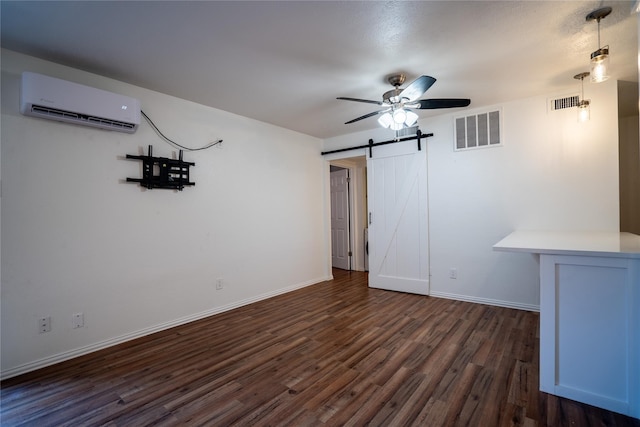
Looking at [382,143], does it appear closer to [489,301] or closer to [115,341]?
[489,301]

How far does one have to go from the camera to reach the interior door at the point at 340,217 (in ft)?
19.5

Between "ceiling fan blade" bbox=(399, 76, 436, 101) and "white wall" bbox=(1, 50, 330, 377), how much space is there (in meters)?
2.27

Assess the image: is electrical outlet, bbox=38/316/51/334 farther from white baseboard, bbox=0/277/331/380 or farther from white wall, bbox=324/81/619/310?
white wall, bbox=324/81/619/310

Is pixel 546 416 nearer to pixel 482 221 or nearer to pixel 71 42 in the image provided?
pixel 482 221

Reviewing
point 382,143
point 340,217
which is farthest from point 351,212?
point 382,143

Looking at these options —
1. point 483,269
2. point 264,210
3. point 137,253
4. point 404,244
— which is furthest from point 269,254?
point 483,269

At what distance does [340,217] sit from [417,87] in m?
3.87

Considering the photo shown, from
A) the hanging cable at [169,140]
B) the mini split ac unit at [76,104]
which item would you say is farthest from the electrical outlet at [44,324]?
the hanging cable at [169,140]

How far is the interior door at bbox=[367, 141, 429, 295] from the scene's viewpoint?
4.12m

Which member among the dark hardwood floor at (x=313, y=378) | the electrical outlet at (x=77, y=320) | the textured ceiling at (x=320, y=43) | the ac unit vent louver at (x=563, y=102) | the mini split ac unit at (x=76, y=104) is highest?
the textured ceiling at (x=320, y=43)

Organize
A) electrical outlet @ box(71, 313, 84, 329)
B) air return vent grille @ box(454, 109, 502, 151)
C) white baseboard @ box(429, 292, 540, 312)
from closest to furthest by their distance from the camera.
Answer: electrical outlet @ box(71, 313, 84, 329) < white baseboard @ box(429, 292, 540, 312) < air return vent grille @ box(454, 109, 502, 151)

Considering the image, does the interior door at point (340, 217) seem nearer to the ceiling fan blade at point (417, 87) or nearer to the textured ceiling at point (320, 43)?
the textured ceiling at point (320, 43)

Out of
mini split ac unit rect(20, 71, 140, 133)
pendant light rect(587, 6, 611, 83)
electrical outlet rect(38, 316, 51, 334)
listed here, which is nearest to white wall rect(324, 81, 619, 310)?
pendant light rect(587, 6, 611, 83)

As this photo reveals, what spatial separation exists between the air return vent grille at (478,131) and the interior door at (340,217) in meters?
2.46
